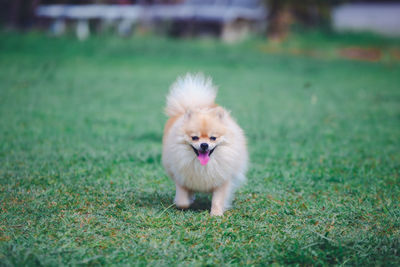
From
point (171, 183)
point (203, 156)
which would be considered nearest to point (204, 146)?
point (203, 156)

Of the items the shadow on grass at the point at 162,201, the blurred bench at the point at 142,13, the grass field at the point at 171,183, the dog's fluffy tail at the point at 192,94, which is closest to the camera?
the grass field at the point at 171,183

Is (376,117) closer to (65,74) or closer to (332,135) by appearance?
(332,135)

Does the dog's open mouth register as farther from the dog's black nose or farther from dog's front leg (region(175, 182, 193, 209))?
dog's front leg (region(175, 182, 193, 209))

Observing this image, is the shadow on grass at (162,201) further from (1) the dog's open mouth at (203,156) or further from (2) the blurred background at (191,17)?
(2) the blurred background at (191,17)

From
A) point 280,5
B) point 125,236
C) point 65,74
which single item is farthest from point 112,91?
point 280,5

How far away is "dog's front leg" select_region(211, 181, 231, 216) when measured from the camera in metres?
3.76

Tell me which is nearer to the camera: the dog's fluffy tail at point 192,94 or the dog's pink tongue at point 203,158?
the dog's pink tongue at point 203,158

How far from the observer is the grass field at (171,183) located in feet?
9.89

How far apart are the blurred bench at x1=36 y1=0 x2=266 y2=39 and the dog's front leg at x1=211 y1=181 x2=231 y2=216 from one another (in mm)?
16848

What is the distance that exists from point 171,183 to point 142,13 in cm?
1968

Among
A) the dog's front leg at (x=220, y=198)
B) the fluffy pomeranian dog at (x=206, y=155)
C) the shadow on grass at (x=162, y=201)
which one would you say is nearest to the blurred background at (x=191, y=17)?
the shadow on grass at (x=162, y=201)

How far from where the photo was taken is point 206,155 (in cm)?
360

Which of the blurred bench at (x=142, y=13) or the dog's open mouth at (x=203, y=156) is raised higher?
the blurred bench at (x=142, y=13)

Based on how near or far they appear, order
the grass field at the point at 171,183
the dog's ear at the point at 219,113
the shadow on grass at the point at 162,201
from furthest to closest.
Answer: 1. the shadow on grass at the point at 162,201
2. the dog's ear at the point at 219,113
3. the grass field at the point at 171,183
